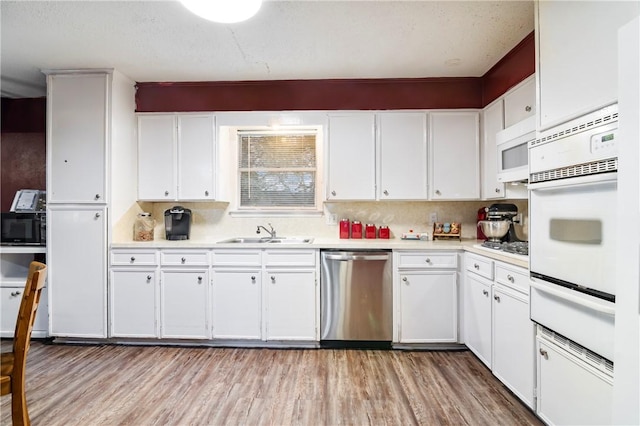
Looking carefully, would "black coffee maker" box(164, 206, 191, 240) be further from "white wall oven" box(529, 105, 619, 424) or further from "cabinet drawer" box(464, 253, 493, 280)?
"white wall oven" box(529, 105, 619, 424)

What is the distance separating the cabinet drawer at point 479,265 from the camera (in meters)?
2.37

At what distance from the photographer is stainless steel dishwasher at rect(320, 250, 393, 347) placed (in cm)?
287

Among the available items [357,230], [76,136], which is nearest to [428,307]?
[357,230]

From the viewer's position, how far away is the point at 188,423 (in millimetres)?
1876

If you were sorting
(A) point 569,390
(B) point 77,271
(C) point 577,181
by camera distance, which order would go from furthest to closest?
(B) point 77,271
(A) point 569,390
(C) point 577,181

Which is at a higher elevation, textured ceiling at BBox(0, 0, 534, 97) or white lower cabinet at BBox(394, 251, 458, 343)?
textured ceiling at BBox(0, 0, 534, 97)

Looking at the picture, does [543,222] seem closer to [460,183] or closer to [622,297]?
[622,297]

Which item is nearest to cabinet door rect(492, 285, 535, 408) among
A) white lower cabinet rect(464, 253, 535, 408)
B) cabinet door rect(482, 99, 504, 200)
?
white lower cabinet rect(464, 253, 535, 408)

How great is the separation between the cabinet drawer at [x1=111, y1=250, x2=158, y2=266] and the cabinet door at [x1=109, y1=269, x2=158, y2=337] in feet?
0.25

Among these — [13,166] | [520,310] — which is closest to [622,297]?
[520,310]

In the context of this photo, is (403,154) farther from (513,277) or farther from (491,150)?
(513,277)

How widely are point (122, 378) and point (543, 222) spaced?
291 centimetres

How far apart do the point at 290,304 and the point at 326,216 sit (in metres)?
1.05

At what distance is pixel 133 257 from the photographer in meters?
2.95
